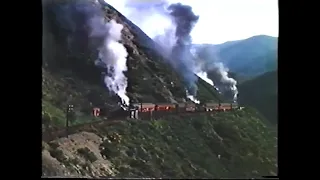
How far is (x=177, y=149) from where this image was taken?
6.32 feet

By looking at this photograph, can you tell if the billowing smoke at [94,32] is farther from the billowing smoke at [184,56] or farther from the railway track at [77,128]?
the billowing smoke at [184,56]

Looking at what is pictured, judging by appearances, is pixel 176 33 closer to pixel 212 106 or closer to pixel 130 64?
pixel 130 64

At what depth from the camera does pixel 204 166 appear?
1.90m

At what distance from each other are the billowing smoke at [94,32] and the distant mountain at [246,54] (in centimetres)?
34

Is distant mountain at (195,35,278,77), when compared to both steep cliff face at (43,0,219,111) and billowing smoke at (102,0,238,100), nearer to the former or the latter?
billowing smoke at (102,0,238,100)

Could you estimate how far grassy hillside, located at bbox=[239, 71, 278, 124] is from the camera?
1873mm

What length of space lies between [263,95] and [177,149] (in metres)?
0.41

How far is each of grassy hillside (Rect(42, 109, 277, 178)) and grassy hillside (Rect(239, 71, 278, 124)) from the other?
47 mm

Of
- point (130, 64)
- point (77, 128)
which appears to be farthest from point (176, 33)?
point (77, 128)

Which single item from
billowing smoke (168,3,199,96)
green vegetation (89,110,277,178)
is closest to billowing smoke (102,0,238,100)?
billowing smoke (168,3,199,96)
